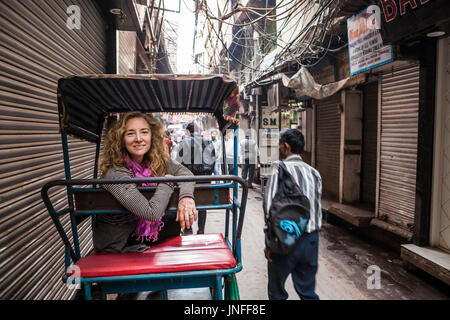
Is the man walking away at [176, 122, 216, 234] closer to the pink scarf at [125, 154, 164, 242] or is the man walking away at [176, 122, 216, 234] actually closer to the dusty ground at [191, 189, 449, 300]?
the dusty ground at [191, 189, 449, 300]

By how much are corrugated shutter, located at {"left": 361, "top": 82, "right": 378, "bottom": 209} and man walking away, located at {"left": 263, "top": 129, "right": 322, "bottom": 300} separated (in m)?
5.05

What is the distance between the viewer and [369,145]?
286 inches

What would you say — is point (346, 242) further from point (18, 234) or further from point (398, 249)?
point (18, 234)

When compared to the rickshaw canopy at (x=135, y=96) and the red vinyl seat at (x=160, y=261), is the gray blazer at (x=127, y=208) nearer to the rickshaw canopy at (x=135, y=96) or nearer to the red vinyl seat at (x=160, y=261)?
the red vinyl seat at (x=160, y=261)

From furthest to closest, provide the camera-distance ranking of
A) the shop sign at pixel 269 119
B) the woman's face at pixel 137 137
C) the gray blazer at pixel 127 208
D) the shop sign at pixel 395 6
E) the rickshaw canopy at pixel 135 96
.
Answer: the shop sign at pixel 269 119 < the shop sign at pixel 395 6 < the woman's face at pixel 137 137 < the rickshaw canopy at pixel 135 96 < the gray blazer at pixel 127 208

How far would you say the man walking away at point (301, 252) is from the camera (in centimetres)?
276

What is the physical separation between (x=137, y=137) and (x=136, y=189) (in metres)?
0.51

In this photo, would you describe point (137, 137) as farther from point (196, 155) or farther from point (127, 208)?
point (196, 155)

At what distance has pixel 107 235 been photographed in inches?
93.3

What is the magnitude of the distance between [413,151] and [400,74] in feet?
4.99

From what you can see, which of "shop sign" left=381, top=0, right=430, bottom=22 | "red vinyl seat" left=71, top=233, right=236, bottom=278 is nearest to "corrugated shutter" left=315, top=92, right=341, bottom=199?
"shop sign" left=381, top=0, right=430, bottom=22

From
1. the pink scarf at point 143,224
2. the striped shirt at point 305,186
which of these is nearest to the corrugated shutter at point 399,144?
the striped shirt at point 305,186

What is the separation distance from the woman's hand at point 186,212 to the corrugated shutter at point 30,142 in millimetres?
1377

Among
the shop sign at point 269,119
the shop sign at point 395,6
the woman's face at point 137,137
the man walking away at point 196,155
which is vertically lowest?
the man walking away at point 196,155
